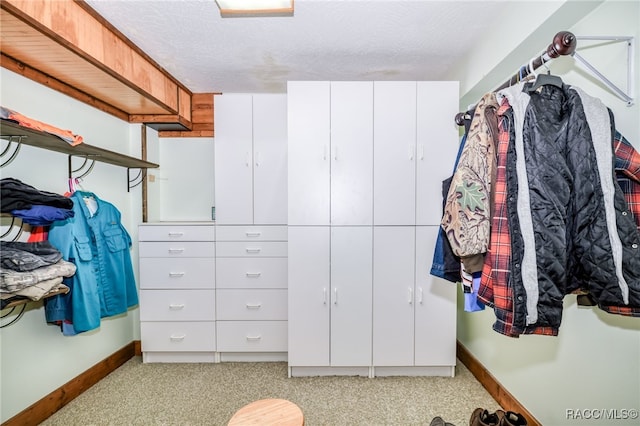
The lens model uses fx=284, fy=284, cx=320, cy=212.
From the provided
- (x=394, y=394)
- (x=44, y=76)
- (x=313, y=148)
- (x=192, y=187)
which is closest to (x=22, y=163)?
(x=44, y=76)

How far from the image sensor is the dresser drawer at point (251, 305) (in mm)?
2438

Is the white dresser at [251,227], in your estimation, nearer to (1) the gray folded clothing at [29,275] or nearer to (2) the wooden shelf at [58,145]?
(2) the wooden shelf at [58,145]

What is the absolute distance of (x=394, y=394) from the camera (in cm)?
199

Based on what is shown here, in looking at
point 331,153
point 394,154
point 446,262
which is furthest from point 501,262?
point 331,153

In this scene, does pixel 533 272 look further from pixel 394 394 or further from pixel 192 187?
pixel 192 187

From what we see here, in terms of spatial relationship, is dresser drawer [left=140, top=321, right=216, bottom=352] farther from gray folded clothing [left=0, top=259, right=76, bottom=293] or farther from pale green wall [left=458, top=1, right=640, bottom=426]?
pale green wall [left=458, top=1, right=640, bottom=426]

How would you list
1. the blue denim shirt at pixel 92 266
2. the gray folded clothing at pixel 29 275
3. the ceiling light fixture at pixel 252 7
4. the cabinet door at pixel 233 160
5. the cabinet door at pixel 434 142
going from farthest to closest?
the cabinet door at pixel 233 160 → the cabinet door at pixel 434 142 → the blue denim shirt at pixel 92 266 → the ceiling light fixture at pixel 252 7 → the gray folded clothing at pixel 29 275

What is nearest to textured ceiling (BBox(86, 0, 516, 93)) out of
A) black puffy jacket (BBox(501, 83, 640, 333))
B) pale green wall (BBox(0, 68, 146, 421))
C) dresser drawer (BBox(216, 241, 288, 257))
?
pale green wall (BBox(0, 68, 146, 421))

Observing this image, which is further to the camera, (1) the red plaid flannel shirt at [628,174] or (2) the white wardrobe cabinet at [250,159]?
(2) the white wardrobe cabinet at [250,159]

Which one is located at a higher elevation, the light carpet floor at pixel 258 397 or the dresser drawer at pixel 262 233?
the dresser drawer at pixel 262 233

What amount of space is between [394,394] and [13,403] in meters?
2.30

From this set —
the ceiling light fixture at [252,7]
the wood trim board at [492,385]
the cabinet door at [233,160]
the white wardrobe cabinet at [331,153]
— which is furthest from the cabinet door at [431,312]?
the ceiling light fixture at [252,7]

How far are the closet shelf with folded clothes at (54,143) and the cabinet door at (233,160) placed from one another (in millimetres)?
652

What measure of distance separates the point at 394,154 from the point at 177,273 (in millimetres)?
2033
